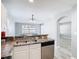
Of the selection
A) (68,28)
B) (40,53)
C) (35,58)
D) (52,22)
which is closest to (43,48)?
(40,53)

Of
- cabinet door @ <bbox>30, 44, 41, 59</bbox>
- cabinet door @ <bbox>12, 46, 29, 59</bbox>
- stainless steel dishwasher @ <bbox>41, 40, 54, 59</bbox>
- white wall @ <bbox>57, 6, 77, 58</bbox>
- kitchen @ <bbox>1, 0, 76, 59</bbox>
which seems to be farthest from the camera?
white wall @ <bbox>57, 6, 77, 58</bbox>

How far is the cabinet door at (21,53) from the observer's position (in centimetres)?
284

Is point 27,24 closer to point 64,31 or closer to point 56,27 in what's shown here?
point 56,27

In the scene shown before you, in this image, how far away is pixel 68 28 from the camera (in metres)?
4.95

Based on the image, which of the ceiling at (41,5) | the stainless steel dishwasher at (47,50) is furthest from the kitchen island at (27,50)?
the ceiling at (41,5)

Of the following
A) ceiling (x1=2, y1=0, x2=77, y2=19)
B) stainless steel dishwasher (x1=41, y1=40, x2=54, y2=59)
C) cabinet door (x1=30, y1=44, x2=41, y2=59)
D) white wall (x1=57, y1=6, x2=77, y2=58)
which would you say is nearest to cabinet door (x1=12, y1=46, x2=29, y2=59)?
cabinet door (x1=30, y1=44, x2=41, y2=59)

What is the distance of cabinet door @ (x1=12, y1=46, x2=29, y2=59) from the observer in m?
2.84

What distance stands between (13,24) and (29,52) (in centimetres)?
491

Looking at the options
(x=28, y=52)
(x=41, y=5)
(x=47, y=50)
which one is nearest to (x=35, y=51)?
(x=28, y=52)

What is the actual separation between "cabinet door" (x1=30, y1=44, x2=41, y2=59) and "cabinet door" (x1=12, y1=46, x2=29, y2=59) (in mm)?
178

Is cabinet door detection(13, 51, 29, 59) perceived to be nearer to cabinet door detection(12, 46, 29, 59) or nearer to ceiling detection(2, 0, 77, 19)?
cabinet door detection(12, 46, 29, 59)

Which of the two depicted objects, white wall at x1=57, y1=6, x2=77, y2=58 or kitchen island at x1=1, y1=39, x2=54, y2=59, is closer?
kitchen island at x1=1, y1=39, x2=54, y2=59

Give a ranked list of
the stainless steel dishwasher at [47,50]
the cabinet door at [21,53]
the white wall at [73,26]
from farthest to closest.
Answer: the white wall at [73,26] < the stainless steel dishwasher at [47,50] < the cabinet door at [21,53]

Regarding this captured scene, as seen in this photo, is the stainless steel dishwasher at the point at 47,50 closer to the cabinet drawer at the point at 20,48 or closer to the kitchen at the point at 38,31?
the kitchen at the point at 38,31
